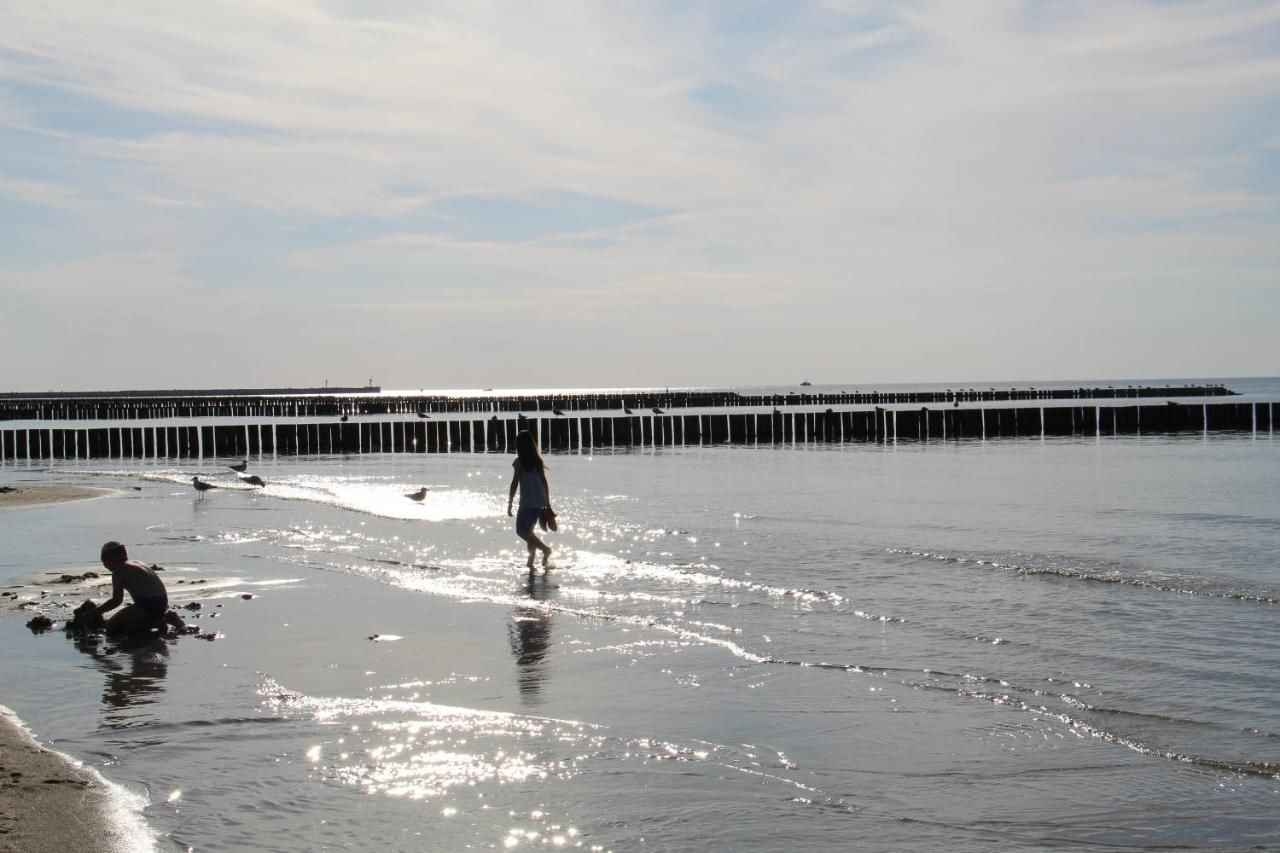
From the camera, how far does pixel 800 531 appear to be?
19.2 meters

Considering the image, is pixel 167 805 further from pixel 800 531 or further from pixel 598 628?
pixel 800 531

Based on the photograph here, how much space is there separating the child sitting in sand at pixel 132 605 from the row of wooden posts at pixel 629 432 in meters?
38.7

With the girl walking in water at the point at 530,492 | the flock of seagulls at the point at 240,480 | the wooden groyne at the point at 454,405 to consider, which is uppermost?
the wooden groyne at the point at 454,405

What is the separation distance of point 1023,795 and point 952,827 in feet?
2.31

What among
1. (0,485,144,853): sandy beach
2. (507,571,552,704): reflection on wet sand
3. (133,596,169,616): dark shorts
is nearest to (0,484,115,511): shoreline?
(133,596,169,616): dark shorts

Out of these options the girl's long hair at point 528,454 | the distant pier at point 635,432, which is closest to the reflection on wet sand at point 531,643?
the girl's long hair at point 528,454

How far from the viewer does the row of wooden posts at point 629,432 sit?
165 ft

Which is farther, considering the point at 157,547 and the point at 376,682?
the point at 157,547

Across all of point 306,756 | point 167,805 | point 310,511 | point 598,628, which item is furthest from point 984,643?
point 310,511

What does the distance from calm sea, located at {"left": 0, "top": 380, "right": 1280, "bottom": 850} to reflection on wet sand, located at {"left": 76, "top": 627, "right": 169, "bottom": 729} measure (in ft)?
0.16

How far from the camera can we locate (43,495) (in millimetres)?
26547

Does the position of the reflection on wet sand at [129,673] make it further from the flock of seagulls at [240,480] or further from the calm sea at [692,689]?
the flock of seagulls at [240,480]

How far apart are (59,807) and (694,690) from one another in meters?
4.34

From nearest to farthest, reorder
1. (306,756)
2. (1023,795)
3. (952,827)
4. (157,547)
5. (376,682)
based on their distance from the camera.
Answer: (952,827) → (1023,795) → (306,756) → (376,682) → (157,547)
